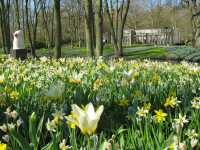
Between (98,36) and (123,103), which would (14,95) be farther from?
(98,36)

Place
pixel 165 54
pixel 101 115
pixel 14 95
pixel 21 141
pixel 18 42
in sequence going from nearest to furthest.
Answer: pixel 21 141 → pixel 101 115 → pixel 14 95 → pixel 18 42 → pixel 165 54

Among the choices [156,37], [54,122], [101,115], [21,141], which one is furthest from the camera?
[156,37]

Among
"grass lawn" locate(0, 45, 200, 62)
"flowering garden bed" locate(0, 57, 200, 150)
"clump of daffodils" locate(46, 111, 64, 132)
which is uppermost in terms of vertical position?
"clump of daffodils" locate(46, 111, 64, 132)

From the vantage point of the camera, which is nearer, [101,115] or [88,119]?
[88,119]

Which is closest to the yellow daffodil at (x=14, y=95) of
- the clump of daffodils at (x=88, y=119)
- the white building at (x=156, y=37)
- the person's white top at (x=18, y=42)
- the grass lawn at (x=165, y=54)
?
the clump of daffodils at (x=88, y=119)

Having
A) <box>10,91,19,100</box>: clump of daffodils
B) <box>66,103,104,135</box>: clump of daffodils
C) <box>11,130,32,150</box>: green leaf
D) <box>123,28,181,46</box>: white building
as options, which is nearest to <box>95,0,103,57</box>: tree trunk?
<box>10,91,19,100</box>: clump of daffodils

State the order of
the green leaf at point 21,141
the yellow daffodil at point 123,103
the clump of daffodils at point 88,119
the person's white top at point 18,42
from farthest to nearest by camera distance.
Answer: the person's white top at point 18,42 → the yellow daffodil at point 123,103 → the green leaf at point 21,141 → the clump of daffodils at point 88,119

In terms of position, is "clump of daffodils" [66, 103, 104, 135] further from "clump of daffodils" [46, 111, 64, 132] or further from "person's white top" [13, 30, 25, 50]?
"person's white top" [13, 30, 25, 50]

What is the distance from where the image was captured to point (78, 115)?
66.9 inches

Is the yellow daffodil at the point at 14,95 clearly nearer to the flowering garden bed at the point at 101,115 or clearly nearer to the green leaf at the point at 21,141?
the flowering garden bed at the point at 101,115

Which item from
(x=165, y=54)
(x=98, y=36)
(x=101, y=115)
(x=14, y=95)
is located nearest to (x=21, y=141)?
(x=101, y=115)

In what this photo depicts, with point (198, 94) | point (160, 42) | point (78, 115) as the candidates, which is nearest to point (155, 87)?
point (198, 94)

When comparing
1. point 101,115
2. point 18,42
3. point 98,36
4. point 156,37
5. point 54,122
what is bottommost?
point 101,115

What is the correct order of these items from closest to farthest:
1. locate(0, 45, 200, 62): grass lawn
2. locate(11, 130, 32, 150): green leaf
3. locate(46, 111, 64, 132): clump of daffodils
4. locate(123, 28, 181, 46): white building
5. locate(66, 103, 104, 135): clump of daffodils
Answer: locate(66, 103, 104, 135): clump of daffodils
locate(11, 130, 32, 150): green leaf
locate(46, 111, 64, 132): clump of daffodils
locate(0, 45, 200, 62): grass lawn
locate(123, 28, 181, 46): white building
